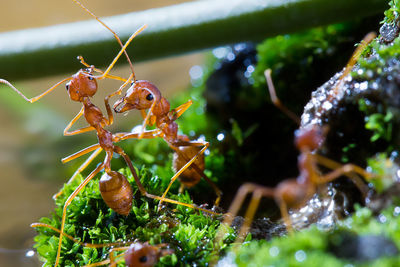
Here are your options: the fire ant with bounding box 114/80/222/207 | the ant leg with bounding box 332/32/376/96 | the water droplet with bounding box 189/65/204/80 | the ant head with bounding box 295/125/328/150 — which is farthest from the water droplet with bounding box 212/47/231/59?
the ant head with bounding box 295/125/328/150

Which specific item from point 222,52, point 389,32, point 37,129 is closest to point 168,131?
point 389,32

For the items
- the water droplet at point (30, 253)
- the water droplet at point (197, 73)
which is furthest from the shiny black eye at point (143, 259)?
the water droplet at point (197, 73)

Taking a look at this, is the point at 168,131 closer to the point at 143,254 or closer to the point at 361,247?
the point at 143,254

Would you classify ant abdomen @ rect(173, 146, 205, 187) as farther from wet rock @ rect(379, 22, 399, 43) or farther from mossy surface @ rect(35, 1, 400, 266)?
wet rock @ rect(379, 22, 399, 43)

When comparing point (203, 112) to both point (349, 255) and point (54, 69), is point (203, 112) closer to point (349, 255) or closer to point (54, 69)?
point (54, 69)

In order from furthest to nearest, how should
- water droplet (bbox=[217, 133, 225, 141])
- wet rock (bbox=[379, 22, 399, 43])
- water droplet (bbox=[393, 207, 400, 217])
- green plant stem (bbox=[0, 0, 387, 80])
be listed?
water droplet (bbox=[217, 133, 225, 141]), green plant stem (bbox=[0, 0, 387, 80]), wet rock (bbox=[379, 22, 399, 43]), water droplet (bbox=[393, 207, 400, 217])

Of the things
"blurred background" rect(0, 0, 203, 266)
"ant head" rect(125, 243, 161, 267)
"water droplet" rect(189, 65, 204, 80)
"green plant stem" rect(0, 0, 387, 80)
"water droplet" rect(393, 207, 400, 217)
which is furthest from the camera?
"water droplet" rect(189, 65, 204, 80)

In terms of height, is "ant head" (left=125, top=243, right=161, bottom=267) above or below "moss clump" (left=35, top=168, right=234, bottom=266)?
below

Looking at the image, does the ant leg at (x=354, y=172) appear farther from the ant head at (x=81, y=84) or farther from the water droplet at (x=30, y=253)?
the water droplet at (x=30, y=253)
